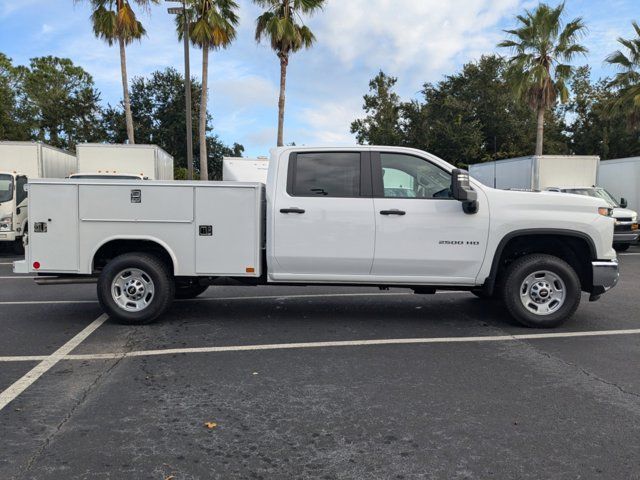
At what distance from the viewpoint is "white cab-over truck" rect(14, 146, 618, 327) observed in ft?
20.6

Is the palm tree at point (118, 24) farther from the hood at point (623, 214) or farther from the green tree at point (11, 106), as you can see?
the green tree at point (11, 106)

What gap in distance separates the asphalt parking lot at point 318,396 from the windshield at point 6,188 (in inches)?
Answer: 305

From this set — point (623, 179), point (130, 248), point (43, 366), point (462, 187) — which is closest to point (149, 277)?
point (130, 248)

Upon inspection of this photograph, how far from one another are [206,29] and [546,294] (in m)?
19.2

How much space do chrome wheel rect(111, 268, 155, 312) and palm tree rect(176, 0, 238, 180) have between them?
15.3 metres

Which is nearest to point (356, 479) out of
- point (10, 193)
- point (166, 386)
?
point (166, 386)

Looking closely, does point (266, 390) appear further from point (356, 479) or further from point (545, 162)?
point (545, 162)

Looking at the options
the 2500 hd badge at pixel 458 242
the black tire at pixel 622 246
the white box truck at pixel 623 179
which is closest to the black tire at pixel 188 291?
the 2500 hd badge at pixel 458 242

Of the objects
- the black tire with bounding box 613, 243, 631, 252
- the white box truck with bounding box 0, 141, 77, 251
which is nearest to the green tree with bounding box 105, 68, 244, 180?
the white box truck with bounding box 0, 141, 77, 251

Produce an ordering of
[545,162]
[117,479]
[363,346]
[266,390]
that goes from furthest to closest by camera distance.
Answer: [545,162], [363,346], [266,390], [117,479]

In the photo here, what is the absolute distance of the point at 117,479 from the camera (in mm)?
3062

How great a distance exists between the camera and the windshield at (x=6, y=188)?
544 inches

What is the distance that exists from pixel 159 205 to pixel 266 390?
2885 millimetres

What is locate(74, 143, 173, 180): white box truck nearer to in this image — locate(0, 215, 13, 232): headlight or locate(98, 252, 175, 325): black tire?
locate(0, 215, 13, 232): headlight
